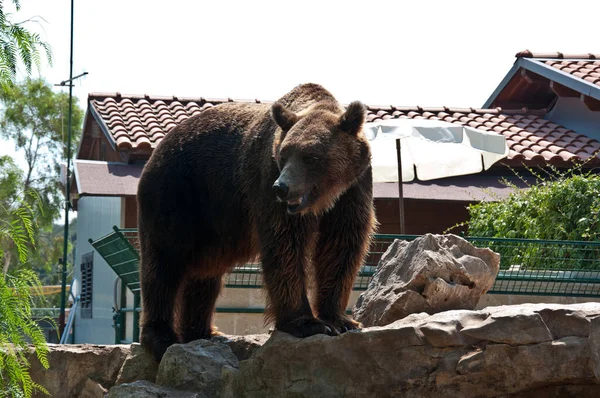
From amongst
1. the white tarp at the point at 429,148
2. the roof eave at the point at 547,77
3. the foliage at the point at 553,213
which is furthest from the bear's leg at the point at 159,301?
the roof eave at the point at 547,77

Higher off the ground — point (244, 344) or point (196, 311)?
point (196, 311)

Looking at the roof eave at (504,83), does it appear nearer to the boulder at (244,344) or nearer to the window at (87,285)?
the window at (87,285)

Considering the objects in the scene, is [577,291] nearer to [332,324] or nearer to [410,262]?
[410,262]

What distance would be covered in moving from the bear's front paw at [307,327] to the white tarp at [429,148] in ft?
22.7

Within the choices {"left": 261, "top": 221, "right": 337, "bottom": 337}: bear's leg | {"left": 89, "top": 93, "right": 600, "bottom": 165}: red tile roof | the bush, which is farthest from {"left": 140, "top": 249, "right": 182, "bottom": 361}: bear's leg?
{"left": 89, "top": 93, "right": 600, "bottom": 165}: red tile roof

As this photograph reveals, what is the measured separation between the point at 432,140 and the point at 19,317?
28.3ft

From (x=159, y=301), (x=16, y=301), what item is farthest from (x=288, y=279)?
(x=16, y=301)

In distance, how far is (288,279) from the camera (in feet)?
17.8

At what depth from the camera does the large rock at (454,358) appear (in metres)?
4.95

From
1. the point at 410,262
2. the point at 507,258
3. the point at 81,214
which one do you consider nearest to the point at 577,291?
the point at 507,258

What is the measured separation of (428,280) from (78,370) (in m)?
2.76

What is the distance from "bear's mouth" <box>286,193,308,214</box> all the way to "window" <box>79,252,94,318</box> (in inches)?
512

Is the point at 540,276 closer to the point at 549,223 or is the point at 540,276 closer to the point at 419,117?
the point at 549,223

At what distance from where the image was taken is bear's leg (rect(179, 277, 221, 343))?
677 cm
